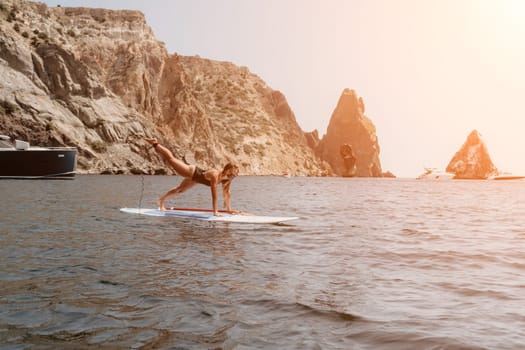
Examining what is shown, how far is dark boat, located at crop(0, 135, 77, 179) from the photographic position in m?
51.3

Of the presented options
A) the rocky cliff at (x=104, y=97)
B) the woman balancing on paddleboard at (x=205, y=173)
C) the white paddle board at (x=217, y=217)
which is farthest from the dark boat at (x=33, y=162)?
the woman balancing on paddleboard at (x=205, y=173)

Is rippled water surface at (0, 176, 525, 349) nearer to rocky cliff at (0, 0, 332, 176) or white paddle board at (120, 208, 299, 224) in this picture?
white paddle board at (120, 208, 299, 224)

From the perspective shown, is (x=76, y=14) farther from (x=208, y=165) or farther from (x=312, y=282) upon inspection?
(x=312, y=282)

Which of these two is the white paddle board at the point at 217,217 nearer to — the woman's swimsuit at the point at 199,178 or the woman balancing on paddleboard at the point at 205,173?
the woman balancing on paddleboard at the point at 205,173

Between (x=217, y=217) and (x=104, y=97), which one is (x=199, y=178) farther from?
(x=104, y=97)

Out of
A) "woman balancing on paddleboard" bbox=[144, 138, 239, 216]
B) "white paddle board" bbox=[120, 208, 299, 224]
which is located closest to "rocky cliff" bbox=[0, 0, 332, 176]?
"white paddle board" bbox=[120, 208, 299, 224]

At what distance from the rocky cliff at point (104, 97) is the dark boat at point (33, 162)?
63.9ft

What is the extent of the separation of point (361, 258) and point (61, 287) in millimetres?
6737

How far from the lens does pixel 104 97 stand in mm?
90750

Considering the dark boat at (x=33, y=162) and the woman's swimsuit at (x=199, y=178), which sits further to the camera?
the dark boat at (x=33, y=162)

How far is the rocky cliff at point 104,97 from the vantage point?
76812mm

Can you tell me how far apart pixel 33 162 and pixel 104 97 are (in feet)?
133

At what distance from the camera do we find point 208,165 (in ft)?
396

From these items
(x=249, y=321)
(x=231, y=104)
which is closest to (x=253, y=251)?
(x=249, y=321)
